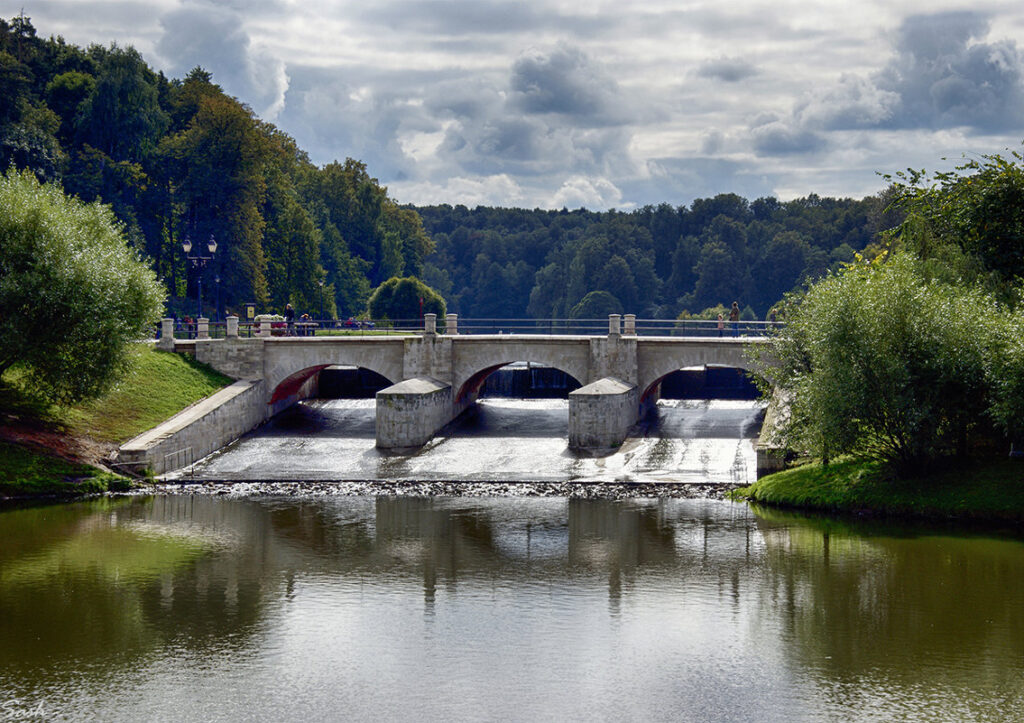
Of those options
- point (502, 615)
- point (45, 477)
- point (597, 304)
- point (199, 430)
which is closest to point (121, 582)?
point (502, 615)

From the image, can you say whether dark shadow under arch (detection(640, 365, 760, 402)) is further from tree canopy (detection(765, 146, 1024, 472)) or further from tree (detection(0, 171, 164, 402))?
tree (detection(0, 171, 164, 402))

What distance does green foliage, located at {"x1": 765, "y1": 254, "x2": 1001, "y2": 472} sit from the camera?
119 feet

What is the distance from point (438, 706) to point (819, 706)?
681cm

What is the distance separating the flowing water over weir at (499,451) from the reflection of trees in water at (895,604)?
9.20 meters

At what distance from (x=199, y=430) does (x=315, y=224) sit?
6016cm

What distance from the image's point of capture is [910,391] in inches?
1435

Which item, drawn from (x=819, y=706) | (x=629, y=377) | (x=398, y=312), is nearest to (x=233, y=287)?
(x=398, y=312)

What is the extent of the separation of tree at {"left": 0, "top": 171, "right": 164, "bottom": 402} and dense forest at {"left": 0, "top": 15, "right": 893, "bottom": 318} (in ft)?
84.9

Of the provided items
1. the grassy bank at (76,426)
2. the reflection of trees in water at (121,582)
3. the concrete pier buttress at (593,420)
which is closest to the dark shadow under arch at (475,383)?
the concrete pier buttress at (593,420)

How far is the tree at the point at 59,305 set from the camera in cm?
4131

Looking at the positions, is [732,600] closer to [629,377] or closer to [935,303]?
[935,303]

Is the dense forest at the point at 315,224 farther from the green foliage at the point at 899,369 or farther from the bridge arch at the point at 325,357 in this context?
the green foliage at the point at 899,369

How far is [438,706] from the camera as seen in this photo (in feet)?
69.5

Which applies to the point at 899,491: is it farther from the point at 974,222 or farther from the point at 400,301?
the point at 400,301
